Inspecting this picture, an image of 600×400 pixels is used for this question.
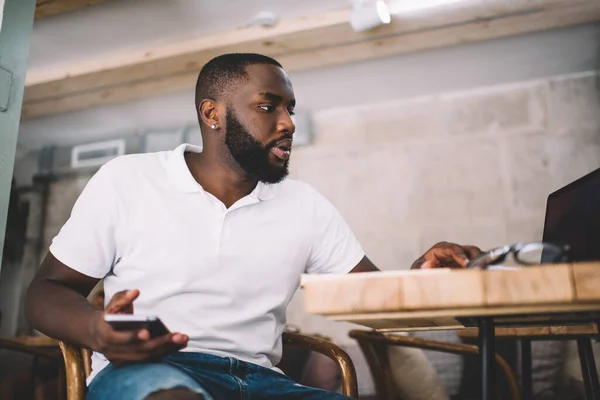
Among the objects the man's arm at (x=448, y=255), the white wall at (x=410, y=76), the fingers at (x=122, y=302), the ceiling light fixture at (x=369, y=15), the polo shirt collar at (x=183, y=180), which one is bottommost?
the fingers at (x=122, y=302)

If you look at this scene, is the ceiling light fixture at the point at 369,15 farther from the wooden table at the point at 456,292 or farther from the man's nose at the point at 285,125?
the wooden table at the point at 456,292

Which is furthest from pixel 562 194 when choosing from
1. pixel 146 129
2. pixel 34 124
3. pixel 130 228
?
pixel 34 124

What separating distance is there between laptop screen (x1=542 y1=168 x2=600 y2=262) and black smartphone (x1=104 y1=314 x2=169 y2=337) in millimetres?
743

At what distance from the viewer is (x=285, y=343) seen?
5.23 feet

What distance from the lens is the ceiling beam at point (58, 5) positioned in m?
3.09

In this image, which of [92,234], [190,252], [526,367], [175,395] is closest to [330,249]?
[190,252]

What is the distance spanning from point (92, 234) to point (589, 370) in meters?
1.64

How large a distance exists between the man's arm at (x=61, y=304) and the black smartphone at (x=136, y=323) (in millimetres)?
148

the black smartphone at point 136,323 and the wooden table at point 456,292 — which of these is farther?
the black smartphone at point 136,323

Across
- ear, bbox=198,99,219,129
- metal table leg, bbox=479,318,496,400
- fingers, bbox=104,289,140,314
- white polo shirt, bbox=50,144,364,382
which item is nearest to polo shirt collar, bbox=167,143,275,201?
white polo shirt, bbox=50,144,364,382

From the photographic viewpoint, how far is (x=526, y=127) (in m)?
3.94

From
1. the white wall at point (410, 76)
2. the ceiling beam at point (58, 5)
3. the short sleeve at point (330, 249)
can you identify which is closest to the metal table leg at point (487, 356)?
the short sleeve at point (330, 249)

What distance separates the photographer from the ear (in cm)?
185

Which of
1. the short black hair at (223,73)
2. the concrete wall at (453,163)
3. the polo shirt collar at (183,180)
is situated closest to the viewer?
the polo shirt collar at (183,180)
